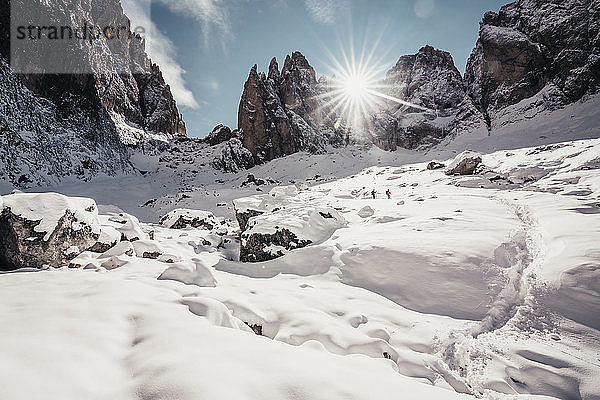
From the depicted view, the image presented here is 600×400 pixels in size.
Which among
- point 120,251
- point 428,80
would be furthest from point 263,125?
point 120,251

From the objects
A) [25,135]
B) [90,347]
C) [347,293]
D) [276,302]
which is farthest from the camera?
[25,135]

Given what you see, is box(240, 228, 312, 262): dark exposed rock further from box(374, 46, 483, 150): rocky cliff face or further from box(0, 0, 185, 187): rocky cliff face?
box(374, 46, 483, 150): rocky cliff face

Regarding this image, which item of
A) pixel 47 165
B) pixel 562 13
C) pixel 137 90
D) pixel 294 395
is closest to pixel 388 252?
pixel 294 395

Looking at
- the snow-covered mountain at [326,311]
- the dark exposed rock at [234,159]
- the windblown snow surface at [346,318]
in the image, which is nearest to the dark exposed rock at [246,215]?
the snow-covered mountain at [326,311]

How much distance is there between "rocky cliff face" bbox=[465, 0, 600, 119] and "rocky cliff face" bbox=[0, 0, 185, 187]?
2530 inches

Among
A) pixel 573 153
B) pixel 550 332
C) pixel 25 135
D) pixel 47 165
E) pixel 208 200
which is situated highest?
pixel 25 135

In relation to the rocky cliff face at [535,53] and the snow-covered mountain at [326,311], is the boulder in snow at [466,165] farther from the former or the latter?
the rocky cliff face at [535,53]

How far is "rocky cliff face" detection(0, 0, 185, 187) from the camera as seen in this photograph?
78.7 feet

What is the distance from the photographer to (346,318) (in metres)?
4.48

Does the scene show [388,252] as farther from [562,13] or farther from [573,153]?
[562,13]

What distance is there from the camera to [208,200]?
27984 mm

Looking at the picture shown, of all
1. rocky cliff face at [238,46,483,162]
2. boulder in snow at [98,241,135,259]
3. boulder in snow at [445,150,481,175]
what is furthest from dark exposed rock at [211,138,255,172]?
boulder in snow at [98,241,135,259]

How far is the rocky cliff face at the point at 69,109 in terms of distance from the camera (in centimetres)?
2398

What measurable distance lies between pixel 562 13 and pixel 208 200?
6200cm
